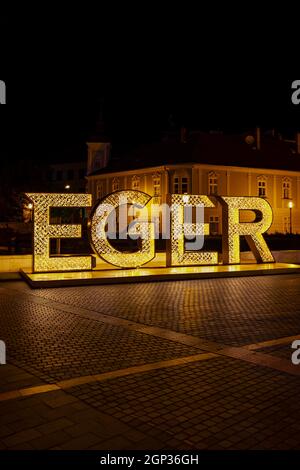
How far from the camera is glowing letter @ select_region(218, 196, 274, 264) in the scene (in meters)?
21.2

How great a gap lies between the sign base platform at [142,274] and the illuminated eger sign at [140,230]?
0.47 m

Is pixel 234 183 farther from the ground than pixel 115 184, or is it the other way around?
pixel 115 184

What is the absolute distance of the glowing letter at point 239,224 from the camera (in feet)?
69.5

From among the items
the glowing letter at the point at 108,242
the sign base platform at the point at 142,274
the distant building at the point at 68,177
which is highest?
the distant building at the point at 68,177

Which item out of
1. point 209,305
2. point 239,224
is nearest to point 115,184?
point 239,224

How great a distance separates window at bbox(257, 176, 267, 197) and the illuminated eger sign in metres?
28.3

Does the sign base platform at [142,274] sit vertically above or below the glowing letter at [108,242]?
below

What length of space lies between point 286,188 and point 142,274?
37812mm

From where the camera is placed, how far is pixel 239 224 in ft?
70.0
